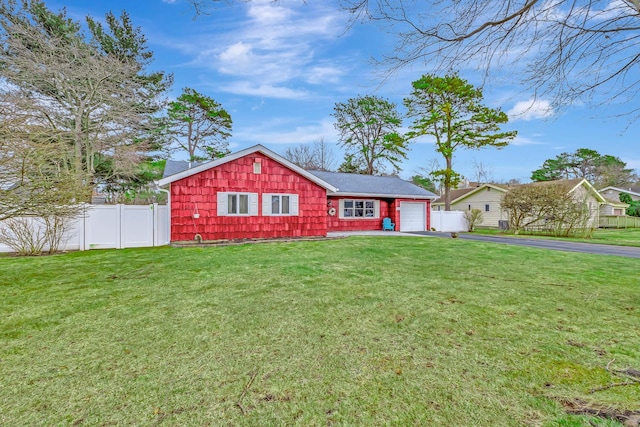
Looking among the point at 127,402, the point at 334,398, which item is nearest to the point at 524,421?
the point at 334,398

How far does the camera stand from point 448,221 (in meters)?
20.6

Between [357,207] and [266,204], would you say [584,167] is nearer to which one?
[357,207]

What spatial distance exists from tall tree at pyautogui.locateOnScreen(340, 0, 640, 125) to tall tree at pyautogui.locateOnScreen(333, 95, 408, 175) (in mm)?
23974

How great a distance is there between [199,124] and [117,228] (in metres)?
15.5

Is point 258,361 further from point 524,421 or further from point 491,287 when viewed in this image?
point 491,287

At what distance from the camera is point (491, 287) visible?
201 inches

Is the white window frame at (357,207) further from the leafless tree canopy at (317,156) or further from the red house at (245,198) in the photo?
the leafless tree canopy at (317,156)

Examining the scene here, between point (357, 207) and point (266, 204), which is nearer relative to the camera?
point (266, 204)

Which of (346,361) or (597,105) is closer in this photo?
(346,361)

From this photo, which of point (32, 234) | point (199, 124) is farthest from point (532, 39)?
point (199, 124)

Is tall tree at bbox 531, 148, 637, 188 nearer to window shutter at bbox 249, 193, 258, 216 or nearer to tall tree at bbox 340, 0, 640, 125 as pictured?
window shutter at bbox 249, 193, 258, 216

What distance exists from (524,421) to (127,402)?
8.42 ft

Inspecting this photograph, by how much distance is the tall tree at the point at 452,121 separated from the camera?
21.0 m

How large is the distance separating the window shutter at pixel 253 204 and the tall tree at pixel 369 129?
59.8 ft
